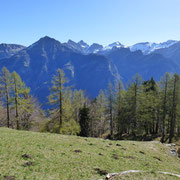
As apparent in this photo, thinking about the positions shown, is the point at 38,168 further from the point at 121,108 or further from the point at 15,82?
the point at 121,108

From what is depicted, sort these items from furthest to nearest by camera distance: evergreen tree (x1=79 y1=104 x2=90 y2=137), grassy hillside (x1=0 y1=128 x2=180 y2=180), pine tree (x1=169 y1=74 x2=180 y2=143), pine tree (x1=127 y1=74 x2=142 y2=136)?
evergreen tree (x1=79 y1=104 x2=90 y2=137) < pine tree (x1=127 y1=74 x2=142 y2=136) < pine tree (x1=169 y1=74 x2=180 y2=143) < grassy hillside (x1=0 y1=128 x2=180 y2=180)

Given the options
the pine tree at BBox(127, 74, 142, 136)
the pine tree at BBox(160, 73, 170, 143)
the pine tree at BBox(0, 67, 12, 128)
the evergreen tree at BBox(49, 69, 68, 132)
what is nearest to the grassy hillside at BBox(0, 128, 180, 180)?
the evergreen tree at BBox(49, 69, 68, 132)

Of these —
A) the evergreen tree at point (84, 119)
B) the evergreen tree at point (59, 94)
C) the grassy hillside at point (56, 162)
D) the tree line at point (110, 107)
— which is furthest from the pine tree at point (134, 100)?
the grassy hillside at point (56, 162)

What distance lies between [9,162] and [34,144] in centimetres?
435

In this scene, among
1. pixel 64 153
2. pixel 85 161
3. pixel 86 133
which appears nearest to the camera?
pixel 85 161

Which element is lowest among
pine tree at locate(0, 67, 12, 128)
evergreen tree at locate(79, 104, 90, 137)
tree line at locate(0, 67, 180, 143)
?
evergreen tree at locate(79, 104, 90, 137)

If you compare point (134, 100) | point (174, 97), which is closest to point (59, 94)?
point (134, 100)

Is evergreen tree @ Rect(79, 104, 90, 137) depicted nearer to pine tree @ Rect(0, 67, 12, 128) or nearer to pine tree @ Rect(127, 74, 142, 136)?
pine tree @ Rect(127, 74, 142, 136)

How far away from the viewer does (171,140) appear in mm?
32750

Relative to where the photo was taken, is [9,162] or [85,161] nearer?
[9,162]

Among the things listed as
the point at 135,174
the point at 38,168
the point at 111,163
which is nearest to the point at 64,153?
A: the point at 38,168

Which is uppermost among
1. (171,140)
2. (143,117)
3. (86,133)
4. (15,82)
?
(15,82)

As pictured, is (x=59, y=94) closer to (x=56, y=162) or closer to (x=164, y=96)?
(x=56, y=162)

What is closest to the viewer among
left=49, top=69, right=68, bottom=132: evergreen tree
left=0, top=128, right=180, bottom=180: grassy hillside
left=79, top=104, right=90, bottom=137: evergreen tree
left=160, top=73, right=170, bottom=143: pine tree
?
left=0, top=128, right=180, bottom=180: grassy hillside
